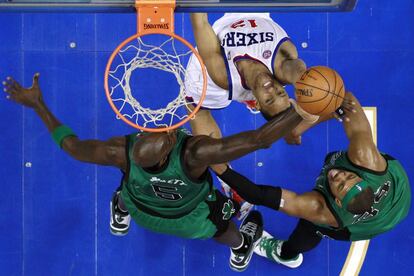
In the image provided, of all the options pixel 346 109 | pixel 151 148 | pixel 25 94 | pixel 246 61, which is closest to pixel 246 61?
pixel 246 61

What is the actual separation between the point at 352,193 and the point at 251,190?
0.73 metres

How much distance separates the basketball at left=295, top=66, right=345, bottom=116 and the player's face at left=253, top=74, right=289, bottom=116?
0.48 meters

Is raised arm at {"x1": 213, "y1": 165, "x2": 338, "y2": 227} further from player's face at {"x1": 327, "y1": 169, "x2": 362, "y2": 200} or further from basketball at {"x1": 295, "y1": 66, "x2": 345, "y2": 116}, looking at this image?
basketball at {"x1": 295, "y1": 66, "x2": 345, "y2": 116}

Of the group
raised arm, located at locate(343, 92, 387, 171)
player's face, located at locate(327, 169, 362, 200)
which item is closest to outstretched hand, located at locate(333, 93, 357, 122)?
raised arm, located at locate(343, 92, 387, 171)

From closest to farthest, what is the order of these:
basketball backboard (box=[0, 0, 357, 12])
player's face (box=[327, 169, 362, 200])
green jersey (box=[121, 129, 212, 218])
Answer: basketball backboard (box=[0, 0, 357, 12]) < green jersey (box=[121, 129, 212, 218]) < player's face (box=[327, 169, 362, 200])

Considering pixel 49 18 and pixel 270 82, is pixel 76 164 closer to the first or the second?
pixel 49 18

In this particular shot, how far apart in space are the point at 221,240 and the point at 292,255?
752 millimetres

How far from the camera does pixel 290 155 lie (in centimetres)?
495

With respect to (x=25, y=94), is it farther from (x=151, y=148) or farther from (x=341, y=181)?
(x=341, y=181)

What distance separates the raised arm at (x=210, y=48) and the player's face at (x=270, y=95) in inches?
14.3

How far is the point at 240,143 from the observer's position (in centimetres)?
328

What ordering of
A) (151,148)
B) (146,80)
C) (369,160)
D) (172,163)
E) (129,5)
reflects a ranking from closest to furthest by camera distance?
(151,148) < (129,5) < (172,163) < (369,160) < (146,80)

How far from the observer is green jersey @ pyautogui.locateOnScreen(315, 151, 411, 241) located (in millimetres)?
3871

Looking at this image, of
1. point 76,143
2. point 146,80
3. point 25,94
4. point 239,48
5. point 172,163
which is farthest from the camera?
point 146,80
